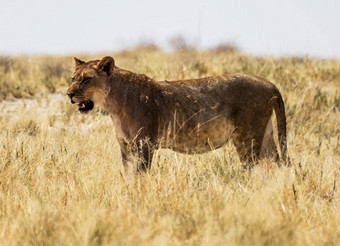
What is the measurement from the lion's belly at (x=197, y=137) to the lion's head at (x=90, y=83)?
787 millimetres

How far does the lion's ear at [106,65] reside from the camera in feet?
18.0

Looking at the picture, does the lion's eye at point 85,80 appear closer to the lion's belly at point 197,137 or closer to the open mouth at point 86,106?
the open mouth at point 86,106

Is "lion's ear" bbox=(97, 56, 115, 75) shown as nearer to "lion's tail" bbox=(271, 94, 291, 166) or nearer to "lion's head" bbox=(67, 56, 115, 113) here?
"lion's head" bbox=(67, 56, 115, 113)

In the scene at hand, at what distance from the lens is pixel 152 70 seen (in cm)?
1125

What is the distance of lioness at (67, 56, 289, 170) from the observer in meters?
5.43

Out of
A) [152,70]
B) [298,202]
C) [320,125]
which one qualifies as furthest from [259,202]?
[152,70]

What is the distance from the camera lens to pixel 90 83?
17.8ft

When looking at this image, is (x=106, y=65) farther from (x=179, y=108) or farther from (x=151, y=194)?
(x=151, y=194)

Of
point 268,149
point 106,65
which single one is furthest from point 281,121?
point 106,65

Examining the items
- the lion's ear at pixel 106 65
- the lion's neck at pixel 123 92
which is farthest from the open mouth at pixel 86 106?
the lion's ear at pixel 106 65

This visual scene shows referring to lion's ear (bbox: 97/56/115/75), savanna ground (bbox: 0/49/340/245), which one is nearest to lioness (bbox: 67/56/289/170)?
lion's ear (bbox: 97/56/115/75)

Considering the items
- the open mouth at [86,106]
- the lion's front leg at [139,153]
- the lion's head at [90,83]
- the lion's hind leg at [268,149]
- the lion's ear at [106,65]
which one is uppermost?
the lion's ear at [106,65]

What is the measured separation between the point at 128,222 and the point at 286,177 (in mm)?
1893

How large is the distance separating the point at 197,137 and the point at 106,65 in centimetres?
121
